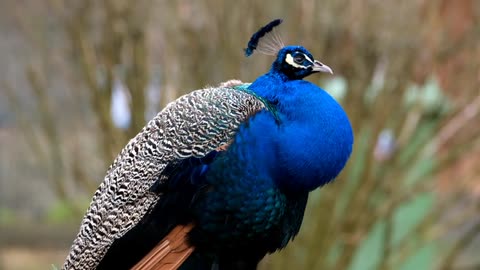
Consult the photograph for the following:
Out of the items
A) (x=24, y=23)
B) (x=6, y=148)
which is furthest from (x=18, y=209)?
(x=24, y=23)

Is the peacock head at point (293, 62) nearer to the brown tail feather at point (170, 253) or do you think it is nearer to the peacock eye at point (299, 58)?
the peacock eye at point (299, 58)

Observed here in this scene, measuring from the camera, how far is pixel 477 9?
4969 millimetres

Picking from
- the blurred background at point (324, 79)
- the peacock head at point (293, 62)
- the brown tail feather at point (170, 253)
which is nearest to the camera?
the brown tail feather at point (170, 253)

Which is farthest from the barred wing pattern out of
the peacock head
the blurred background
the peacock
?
the blurred background

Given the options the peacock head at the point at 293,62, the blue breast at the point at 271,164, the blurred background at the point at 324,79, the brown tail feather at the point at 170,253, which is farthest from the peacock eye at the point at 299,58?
the blurred background at the point at 324,79

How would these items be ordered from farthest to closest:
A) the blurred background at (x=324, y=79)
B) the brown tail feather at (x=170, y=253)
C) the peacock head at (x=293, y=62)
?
the blurred background at (x=324, y=79)
the peacock head at (x=293, y=62)
the brown tail feather at (x=170, y=253)

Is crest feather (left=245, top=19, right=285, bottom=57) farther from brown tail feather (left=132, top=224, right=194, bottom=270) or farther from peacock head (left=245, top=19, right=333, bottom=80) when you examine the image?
brown tail feather (left=132, top=224, right=194, bottom=270)

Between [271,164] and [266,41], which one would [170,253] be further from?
[266,41]

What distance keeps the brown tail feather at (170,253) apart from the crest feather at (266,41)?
21.7 inches

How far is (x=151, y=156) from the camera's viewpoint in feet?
8.70

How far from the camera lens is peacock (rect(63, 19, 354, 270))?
2617 mm

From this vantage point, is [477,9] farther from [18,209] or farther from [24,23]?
[18,209]

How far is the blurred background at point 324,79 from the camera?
4.66 metres

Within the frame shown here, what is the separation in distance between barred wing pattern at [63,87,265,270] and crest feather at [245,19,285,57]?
152 millimetres
